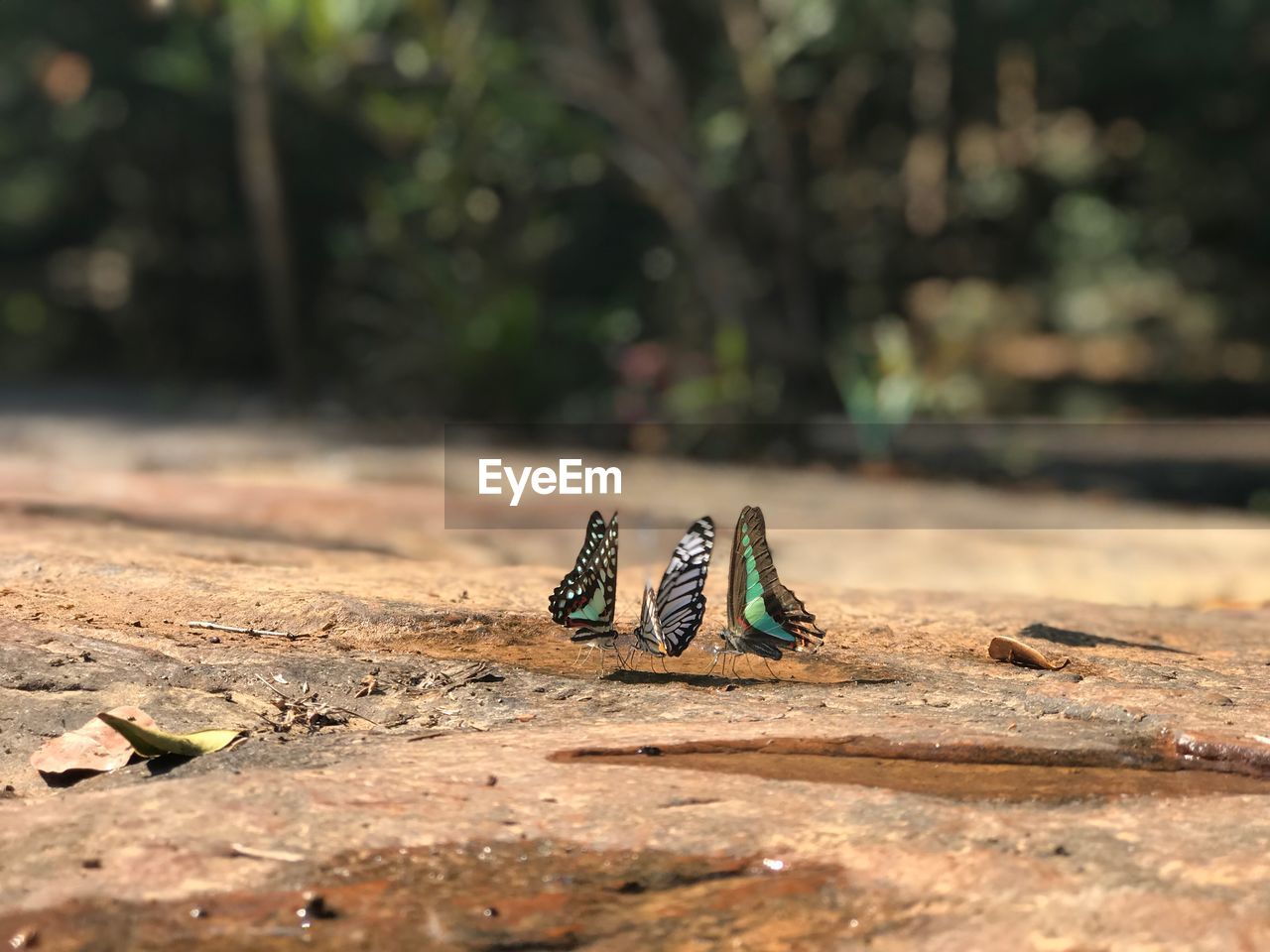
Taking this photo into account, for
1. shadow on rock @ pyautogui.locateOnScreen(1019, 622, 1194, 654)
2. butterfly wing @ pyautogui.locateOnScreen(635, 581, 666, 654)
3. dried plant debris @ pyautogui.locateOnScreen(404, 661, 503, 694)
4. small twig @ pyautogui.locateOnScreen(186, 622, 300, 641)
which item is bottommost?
dried plant debris @ pyautogui.locateOnScreen(404, 661, 503, 694)

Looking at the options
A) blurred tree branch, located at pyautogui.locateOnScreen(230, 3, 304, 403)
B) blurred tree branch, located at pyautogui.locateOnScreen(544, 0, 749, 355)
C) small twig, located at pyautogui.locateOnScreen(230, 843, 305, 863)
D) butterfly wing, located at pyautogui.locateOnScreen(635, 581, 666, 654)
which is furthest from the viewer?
blurred tree branch, located at pyautogui.locateOnScreen(230, 3, 304, 403)

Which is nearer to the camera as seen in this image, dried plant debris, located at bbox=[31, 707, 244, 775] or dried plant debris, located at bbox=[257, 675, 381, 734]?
dried plant debris, located at bbox=[31, 707, 244, 775]

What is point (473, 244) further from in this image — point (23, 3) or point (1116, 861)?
point (1116, 861)

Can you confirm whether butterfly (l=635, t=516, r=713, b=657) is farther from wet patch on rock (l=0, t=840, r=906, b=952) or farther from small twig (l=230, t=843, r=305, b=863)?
small twig (l=230, t=843, r=305, b=863)

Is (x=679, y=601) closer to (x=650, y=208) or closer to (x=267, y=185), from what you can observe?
(x=267, y=185)

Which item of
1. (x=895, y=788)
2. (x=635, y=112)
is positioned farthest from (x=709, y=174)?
(x=895, y=788)
